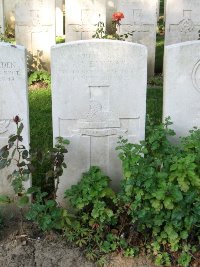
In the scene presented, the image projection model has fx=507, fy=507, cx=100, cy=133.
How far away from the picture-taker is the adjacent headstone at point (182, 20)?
26.7ft

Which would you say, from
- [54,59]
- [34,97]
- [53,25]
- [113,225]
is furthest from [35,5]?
[113,225]

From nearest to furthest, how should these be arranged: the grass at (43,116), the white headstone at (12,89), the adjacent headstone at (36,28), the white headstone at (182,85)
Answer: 1. the white headstone at (12,89)
2. the white headstone at (182,85)
3. the grass at (43,116)
4. the adjacent headstone at (36,28)

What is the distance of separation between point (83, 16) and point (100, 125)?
15.1 feet

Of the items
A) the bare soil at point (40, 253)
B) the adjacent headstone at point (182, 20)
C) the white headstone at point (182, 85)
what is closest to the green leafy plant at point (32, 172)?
the bare soil at point (40, 253)

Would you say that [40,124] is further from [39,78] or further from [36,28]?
[36,28]

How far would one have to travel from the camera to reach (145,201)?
3.60 m

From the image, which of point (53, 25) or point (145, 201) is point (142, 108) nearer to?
point (145, 201)

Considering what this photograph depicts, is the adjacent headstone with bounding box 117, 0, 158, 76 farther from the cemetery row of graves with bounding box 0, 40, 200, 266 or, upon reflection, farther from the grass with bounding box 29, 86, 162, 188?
the cemetery row of graves with bounding box 0, 40, 200, 266

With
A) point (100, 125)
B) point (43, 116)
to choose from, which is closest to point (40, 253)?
point (100, 125)

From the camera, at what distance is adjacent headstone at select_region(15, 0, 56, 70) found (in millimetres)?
8055

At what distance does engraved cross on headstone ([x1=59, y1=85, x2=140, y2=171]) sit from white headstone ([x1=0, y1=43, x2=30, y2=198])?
0.33 m

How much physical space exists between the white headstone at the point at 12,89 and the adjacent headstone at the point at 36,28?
4.37 metres

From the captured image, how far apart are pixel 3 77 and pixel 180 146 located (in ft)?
4.86

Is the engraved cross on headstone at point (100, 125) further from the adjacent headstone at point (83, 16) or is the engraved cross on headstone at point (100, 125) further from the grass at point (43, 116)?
the adjacent headstone at point (83, 16)
